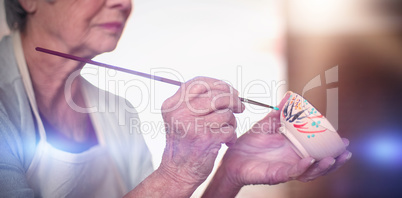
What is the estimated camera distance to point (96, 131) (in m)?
0.82

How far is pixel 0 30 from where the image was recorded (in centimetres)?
78

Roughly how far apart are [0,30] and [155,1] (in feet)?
1.18

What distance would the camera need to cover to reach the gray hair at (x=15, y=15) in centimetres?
77

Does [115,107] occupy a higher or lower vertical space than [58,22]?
lower

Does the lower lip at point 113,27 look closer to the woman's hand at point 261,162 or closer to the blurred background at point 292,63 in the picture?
the blurred background at point 292,63

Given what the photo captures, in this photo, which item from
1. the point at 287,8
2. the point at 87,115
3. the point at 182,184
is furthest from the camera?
the point at 287,8

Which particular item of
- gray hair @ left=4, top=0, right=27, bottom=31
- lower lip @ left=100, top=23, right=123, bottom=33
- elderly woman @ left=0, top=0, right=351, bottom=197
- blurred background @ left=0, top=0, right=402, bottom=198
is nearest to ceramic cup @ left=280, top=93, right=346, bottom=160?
elderly woman @ left=0, top=0, right=351, bottom=197

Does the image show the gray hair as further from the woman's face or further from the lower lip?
the lower lip

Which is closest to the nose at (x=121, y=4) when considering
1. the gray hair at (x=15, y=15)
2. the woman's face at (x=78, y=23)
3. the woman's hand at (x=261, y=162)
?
the woman's face at (x=78, y=23)

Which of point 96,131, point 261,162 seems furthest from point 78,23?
point 261,162

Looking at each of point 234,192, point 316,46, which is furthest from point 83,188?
point 316,46

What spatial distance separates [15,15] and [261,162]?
64 centimetres

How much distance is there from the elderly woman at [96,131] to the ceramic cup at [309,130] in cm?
2

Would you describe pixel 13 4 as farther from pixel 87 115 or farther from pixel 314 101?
pixel 314 101
